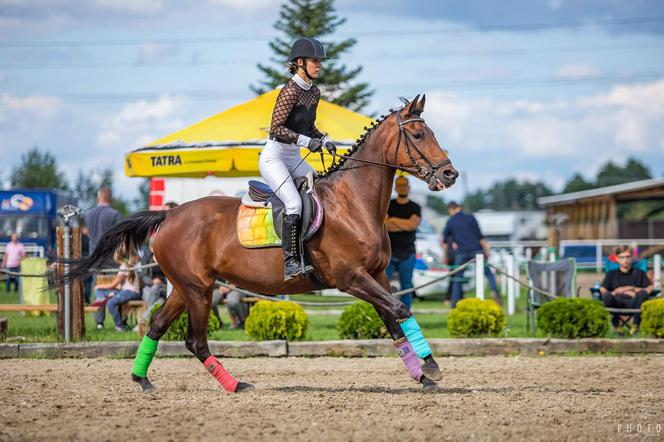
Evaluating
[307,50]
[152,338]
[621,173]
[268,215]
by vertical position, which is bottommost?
[152,338]

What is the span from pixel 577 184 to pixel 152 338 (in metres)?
114

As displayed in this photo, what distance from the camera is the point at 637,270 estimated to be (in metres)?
13.8

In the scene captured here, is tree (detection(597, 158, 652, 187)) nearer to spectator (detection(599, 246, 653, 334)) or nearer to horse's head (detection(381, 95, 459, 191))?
spectator (detection(599, 246, 653, 334))

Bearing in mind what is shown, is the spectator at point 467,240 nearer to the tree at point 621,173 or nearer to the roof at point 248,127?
the roof at point 248,127

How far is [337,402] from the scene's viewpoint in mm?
7660

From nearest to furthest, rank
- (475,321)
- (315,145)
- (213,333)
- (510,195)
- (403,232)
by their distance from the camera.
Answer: (315,145) → (475,321) → (213,333) → (403,232) → (510,195)

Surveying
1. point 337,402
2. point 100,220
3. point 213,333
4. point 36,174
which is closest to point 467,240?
point 213,333

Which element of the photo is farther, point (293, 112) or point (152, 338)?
point (152, 338)

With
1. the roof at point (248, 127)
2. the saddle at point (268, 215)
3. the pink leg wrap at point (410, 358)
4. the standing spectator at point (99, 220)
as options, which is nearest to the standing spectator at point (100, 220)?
the standing spectator at point (99, 220)

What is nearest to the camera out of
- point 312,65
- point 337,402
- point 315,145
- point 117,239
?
point 337,402

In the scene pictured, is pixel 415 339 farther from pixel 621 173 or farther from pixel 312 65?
pixel 621 173

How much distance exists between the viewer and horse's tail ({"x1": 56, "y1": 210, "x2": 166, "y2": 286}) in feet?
30.2

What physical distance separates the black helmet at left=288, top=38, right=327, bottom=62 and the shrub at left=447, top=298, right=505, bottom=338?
5.46 metres

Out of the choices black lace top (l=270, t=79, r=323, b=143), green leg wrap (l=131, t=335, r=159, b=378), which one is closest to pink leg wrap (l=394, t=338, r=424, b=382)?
black lace top (l=270, t=79, r=323, b=143)
